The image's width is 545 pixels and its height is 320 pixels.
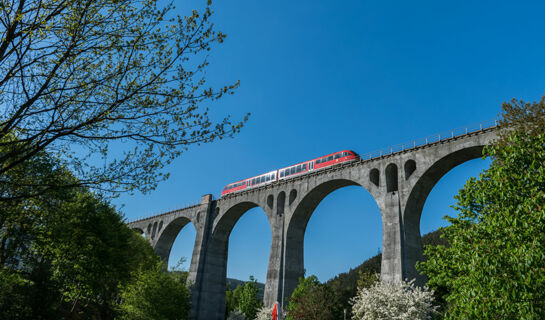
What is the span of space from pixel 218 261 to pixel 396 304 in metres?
29.1

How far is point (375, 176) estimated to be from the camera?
3375cm

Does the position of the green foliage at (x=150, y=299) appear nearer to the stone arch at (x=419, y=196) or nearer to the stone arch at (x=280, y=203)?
the stone arch at (x=280, y=203)

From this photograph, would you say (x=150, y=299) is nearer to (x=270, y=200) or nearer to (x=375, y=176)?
(x=270, y=200)

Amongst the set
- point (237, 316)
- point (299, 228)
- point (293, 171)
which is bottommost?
point (237, 316)

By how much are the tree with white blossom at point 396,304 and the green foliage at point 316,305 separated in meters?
3.36

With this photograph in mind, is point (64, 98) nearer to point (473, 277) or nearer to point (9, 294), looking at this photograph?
point (473, 277)

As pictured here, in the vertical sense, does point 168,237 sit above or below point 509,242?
above

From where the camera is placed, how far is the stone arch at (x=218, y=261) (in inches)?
1833

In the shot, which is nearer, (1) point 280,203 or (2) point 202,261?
(1) point 280,203

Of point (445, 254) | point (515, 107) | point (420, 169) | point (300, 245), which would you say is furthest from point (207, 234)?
point (515, 107)

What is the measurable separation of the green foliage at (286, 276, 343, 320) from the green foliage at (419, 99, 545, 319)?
14.7 m

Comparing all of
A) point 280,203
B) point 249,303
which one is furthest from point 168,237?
point 280,203

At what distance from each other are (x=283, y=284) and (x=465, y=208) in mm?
24085

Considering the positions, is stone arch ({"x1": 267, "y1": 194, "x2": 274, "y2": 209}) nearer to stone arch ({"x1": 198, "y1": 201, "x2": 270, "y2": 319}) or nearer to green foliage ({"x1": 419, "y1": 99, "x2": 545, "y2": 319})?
stone arch ({"x1": 198, "y1": 201, "x2": 270, "y2": 319})
